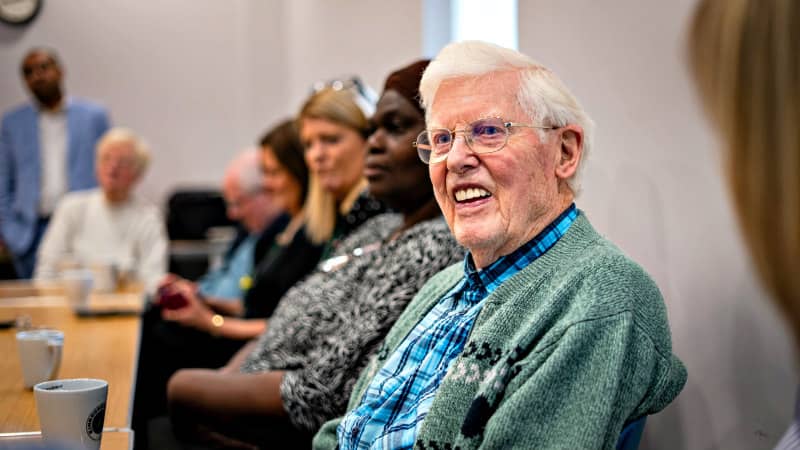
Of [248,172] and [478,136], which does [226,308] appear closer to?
[248,172]

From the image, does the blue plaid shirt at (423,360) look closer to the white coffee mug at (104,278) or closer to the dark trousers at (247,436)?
the dark trousers at (247,436)

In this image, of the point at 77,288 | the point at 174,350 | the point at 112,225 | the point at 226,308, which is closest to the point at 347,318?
the point at 77,288

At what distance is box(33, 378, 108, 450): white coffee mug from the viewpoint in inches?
51.9

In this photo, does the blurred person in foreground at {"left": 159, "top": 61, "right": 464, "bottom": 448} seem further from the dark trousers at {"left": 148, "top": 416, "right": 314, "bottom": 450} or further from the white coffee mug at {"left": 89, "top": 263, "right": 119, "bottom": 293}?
the white coffee mug at {"left": 89, "top": 263, "right": 119, "bottom": 293}

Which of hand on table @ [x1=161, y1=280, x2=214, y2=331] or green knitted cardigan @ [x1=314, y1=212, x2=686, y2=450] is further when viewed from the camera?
hand on table @ [x1=161, y1=280, x2=214, y2=331]

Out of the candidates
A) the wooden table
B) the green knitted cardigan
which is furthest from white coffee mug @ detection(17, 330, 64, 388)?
the green knitted cardigan

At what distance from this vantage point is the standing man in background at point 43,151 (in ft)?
18.2

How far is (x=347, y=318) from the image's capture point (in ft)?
6.89

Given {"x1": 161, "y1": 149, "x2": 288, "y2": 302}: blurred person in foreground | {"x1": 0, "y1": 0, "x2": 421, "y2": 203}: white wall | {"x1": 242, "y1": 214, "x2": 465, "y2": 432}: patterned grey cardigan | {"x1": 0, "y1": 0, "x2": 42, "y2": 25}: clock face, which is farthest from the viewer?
{"x1": 0, "y1": 0, "x2": 421, "y2": 203}: white wall

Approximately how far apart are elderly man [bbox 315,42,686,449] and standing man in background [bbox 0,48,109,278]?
4.38 meters

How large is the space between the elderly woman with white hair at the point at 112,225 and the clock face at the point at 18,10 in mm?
3193

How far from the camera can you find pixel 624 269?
131 cm

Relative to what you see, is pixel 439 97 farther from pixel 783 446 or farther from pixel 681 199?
pixel 783 446

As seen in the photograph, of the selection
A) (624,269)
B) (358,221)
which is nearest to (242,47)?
(358,221)
